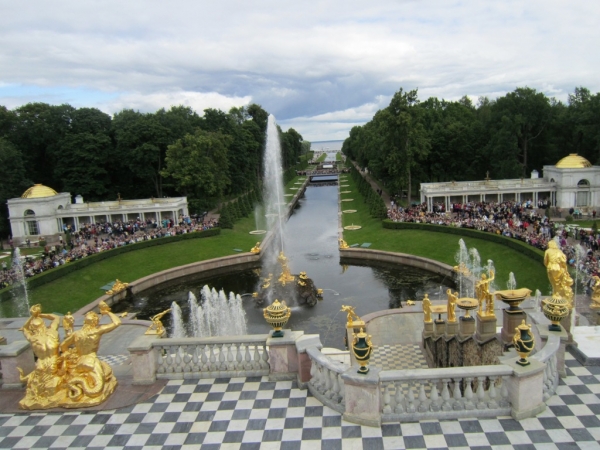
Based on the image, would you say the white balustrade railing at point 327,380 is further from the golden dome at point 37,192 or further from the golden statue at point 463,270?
the golden dome at point 37,192

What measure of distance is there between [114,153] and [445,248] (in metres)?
47.5

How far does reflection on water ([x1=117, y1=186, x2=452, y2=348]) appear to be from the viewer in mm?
29297

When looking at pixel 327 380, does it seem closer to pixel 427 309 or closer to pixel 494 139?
pixel 427 309

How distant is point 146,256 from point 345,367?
37.2 meters

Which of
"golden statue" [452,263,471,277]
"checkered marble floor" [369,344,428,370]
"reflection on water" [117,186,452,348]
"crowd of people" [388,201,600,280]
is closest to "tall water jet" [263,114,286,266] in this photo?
"reflection on water" [117,186,452,348]

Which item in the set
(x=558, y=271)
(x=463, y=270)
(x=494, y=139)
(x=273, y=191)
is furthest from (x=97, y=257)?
(x=273, y=191)

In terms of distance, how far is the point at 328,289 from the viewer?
35.5 metres

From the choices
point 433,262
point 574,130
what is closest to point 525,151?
point 574,130

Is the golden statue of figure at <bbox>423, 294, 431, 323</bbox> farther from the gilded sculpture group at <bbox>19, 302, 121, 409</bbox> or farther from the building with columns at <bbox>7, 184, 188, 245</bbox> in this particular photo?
the building with columns at <bbox>7, 184, 188, 245</bbox>

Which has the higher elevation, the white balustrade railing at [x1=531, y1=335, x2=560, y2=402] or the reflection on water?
the white balustrade railing at [x1=531, y1=335, x2=560, y2=402]

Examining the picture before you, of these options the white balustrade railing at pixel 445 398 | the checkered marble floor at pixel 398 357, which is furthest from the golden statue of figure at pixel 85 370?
the checkered marble floor at pixel 398 357

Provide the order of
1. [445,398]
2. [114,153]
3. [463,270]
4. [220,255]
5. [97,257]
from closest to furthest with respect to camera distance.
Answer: [445,398], [463,270], [97,257], [220,255], [114,153]

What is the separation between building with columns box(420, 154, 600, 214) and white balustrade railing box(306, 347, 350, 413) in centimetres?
5124

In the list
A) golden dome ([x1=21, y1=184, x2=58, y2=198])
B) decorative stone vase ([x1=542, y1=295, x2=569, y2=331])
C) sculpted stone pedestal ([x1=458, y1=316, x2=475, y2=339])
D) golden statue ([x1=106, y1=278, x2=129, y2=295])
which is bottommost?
golden statue ([x1=106, y1=278, x2=129, y2=295])
